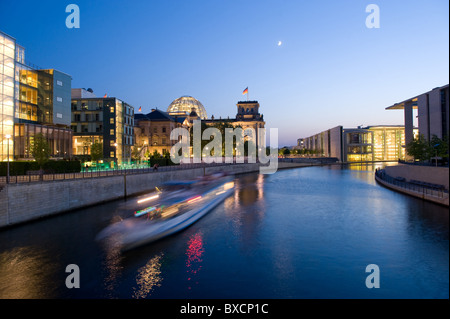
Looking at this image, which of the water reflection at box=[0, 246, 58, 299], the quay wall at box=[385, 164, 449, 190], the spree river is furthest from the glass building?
the quay wall at box=[385, 164, 449, 190]

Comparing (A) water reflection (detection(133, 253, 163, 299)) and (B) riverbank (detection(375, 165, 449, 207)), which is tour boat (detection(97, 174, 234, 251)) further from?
(B) riverbank (detection(375, 165, 449, 207))

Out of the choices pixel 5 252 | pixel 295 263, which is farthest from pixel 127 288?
pixel 5 252

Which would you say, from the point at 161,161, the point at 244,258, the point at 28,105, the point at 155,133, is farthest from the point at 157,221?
the point at 155,133

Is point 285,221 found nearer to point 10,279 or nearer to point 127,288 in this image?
point 127,288

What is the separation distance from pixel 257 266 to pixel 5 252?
16137mm

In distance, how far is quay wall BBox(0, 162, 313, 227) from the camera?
23500 mm

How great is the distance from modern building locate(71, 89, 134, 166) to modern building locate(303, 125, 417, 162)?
11122 centimetres

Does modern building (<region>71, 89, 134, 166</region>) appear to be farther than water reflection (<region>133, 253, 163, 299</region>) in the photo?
Yes

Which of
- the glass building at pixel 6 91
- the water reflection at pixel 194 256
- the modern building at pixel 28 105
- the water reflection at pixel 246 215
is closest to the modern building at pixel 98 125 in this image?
the modern building at pixel 28 105

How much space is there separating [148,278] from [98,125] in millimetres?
73774

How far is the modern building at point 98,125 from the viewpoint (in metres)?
79.7

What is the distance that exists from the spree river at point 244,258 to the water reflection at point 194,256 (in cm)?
6

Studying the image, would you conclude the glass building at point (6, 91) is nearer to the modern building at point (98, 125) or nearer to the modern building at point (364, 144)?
the modern building at point (98, 125)

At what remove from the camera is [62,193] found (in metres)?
29.1
